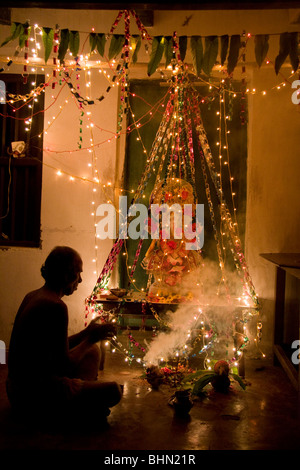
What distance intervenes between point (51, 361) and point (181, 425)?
4.36ft

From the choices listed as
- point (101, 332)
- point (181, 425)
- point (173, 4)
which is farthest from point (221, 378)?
point (173, 4)

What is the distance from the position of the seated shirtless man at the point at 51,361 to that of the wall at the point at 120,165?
225cm

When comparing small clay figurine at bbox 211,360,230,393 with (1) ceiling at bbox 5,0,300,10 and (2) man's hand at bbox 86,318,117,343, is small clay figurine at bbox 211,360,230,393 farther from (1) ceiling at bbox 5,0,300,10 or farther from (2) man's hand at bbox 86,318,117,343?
(1) ceiling at bbox 5,0,300,10

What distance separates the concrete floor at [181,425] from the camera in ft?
11.7

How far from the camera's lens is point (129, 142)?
20.5ft

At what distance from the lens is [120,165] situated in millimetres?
6098

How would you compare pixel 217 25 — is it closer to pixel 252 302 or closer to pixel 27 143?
pixel 27 143

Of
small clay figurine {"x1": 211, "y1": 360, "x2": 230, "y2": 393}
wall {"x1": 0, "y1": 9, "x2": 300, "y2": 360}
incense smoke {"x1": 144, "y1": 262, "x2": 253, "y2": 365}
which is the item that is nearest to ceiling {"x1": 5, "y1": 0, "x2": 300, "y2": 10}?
wall {"x1": 0, "y1": 9, "x2": 300, "y2": 360}

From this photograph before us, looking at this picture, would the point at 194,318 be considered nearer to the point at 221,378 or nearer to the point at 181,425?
the point at 221,378

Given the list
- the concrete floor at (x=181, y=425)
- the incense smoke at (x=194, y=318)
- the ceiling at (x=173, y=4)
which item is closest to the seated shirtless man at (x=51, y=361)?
the concrete floor at (x=181, y=425)

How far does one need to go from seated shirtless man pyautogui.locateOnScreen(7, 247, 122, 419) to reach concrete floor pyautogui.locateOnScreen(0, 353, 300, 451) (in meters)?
0.19

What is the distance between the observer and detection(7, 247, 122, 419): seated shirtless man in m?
3.58

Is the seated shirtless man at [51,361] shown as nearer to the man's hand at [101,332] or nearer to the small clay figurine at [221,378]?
the man's hand at [101,332]
